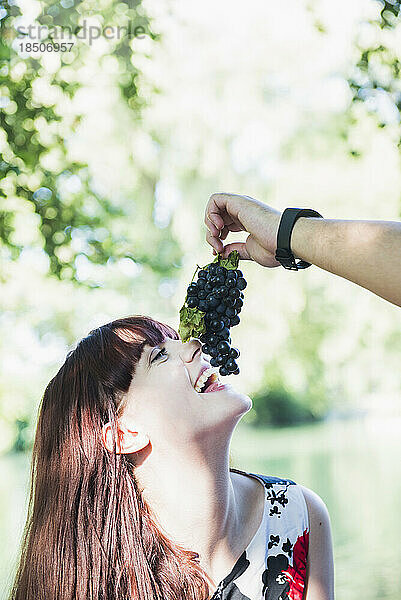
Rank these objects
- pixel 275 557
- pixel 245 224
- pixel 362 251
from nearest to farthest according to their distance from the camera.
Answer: pixel 362 251, pixel 245 224, pixel 275 557

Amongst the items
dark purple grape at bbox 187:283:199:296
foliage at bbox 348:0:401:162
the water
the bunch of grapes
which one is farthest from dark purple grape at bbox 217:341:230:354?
the water

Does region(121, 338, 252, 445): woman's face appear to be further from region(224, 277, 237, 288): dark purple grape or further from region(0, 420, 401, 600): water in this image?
region(0, 420, 401, 600): water

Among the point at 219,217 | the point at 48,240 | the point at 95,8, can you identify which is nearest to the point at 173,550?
the point at 219,217

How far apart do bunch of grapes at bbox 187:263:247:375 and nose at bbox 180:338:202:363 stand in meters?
0.04

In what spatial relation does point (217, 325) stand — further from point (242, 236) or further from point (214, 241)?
point (242, 236)

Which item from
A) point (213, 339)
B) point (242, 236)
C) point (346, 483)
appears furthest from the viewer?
point (242, 236)

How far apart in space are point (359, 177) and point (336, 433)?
3.26m

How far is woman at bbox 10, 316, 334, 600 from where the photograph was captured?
1441 mm

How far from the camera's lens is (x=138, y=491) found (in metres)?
1.49

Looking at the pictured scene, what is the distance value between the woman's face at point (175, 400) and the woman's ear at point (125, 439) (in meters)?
0.01

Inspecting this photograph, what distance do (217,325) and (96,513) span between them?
44 centimetres

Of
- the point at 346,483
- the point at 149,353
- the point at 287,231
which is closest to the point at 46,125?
the point at 149,353

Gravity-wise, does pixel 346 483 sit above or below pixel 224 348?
below

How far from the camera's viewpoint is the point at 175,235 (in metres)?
8.33
